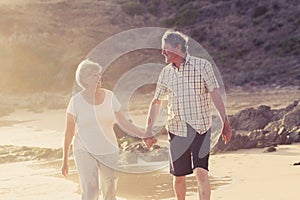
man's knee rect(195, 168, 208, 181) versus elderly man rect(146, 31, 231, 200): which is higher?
elderly man rect(146, 31, 231, 200)

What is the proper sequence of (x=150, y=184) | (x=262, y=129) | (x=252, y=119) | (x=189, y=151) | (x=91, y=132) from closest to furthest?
(x=91, y=132), (x=189, y=151), (x=150, y=184), (x=262, y=129), (x=252, y=119)

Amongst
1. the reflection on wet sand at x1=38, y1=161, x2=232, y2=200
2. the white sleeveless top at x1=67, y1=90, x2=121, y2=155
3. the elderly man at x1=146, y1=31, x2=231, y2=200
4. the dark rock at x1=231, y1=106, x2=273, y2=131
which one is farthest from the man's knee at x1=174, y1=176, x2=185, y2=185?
the dark rock at x1=231, y1=106, x2=273, y2=131

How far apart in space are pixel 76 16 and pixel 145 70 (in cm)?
1090

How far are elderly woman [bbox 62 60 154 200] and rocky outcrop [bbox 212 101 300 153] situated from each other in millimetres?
6160

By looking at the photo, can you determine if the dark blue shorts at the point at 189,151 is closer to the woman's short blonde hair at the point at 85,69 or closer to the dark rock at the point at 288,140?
the woman's short blonde hair at the point at 85,69

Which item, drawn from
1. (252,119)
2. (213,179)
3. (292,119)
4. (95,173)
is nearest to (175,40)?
(95,173)

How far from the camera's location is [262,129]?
13969mm

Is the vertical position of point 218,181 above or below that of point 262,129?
below

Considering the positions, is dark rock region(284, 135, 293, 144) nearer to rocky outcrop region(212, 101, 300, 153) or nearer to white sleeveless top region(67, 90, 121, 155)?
rocky outcrop region(212, 101, 300, 153)

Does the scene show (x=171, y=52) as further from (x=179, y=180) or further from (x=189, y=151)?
(x=179, y=180)

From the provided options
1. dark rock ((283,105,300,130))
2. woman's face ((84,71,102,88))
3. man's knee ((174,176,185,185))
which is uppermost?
woman's face ((84,71,102,88))

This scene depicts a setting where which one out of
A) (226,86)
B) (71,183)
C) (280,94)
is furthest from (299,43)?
(71,183)

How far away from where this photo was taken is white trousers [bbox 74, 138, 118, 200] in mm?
5867

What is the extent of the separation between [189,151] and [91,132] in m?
0.87
